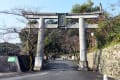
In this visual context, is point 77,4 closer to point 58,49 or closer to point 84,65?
point 58,49

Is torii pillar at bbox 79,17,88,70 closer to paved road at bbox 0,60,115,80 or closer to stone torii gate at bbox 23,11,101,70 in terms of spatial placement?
stone torii gate at bbox 23,11,101,70

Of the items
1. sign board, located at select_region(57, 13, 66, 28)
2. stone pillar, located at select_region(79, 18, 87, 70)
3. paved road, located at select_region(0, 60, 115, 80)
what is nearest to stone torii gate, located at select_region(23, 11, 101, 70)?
stone pillar, located at select_region(79, 18, 87, 70)

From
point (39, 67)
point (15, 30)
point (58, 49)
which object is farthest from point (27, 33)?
point (58, 49)

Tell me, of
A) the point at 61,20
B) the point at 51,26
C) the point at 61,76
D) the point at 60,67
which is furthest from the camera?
the point at 60,67

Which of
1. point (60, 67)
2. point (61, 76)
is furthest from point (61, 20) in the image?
point (61, 76)

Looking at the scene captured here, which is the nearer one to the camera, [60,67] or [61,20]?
[61,20]

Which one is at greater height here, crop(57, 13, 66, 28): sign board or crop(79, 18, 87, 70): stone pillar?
crop(57, 13, 66, 28): sign board

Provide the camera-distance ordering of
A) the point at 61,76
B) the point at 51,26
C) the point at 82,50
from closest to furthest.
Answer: the point at 61,76, the point at 82,50, the point at 51,26

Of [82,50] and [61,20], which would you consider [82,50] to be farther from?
[61,20]

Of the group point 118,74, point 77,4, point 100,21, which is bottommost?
point 118,74

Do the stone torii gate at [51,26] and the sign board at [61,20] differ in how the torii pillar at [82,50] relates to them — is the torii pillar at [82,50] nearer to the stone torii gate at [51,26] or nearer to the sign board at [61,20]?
the stone torii gate at [51,26]

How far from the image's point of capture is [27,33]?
45.6 meters

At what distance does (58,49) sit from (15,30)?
4539 centimetres

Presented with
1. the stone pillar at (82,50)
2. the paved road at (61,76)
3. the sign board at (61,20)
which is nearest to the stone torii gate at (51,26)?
the stone pillar at (82,50)
